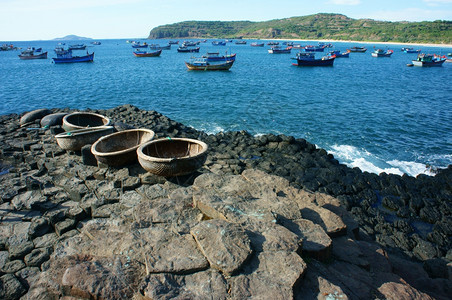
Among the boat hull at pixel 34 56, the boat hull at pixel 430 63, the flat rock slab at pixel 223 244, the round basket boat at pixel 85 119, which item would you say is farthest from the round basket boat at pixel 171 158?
the boat hull at pixel 34 56

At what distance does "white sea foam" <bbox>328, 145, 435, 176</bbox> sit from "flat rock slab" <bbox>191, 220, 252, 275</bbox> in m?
14.0

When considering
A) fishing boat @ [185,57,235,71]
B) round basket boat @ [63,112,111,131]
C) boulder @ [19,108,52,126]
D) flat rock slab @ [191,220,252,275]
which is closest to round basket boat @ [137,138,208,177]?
flat rock slab @ [191,220,252,275]

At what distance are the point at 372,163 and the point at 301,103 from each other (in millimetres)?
15182

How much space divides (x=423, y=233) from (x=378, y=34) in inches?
6819

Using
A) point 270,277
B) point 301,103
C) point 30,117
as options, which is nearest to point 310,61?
point 301,103

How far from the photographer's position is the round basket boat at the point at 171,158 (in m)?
7.25

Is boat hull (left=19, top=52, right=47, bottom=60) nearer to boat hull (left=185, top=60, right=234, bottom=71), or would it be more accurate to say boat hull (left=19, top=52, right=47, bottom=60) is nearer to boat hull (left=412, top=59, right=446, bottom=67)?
boat hull (left=185, top=60, right=234, bottom=71)

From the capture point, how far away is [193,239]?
4.83 meters

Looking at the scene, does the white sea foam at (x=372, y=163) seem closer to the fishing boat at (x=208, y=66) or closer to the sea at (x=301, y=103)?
the sea at (x=301, y=103)

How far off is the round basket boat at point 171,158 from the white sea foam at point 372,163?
38.5ft

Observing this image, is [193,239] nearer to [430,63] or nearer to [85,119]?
[85,119]

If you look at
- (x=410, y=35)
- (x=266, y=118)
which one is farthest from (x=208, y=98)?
(x=410, y=35)

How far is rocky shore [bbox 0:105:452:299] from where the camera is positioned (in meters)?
4.07

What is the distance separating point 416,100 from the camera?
33.7 meters
